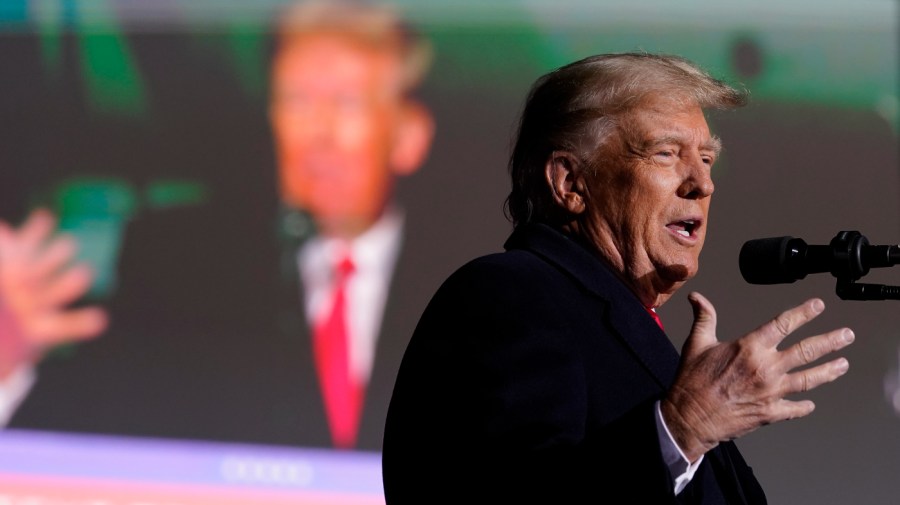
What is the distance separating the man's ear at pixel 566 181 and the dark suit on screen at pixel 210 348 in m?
1.64

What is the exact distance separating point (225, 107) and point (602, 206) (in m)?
2.13

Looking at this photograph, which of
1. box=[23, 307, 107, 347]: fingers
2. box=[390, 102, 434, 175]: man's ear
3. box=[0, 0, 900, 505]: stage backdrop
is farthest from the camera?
box=[23, 307, 107, 347]: fingers

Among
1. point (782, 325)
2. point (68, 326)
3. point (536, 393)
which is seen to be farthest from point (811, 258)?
point (68, 326)

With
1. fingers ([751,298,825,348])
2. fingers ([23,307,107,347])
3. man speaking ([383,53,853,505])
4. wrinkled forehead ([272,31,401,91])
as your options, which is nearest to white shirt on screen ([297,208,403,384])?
wrinkled forehead ([272,31,401,91])

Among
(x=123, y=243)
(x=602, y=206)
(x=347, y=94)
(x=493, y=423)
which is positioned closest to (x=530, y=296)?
(x=493, y=423)

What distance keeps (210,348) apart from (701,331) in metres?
2.39

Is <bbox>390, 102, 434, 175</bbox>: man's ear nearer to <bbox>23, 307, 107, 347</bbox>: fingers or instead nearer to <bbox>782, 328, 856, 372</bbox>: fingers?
<bbox>23, 307, 107, 347</bbox>: fingers

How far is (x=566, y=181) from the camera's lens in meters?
1.88

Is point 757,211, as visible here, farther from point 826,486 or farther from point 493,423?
point 493,423

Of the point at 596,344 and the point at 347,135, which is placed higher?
the point at 596,344

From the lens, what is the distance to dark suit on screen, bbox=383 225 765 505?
1.39 m

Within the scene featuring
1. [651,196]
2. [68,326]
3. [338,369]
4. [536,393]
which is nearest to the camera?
[536,393]

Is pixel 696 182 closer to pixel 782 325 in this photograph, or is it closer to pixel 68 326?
pixel 782 325

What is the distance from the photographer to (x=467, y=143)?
3529 mm
